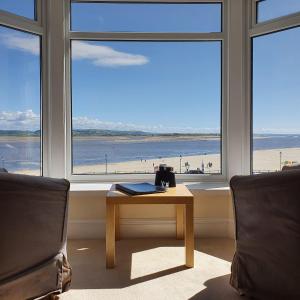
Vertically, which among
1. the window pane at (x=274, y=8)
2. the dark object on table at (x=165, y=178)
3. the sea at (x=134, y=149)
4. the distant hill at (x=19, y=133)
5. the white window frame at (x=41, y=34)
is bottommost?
the dark object on table at (x=165, y=178)

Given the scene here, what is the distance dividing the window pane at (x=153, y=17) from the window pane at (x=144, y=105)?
0.14 meters

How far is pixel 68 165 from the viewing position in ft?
10.0

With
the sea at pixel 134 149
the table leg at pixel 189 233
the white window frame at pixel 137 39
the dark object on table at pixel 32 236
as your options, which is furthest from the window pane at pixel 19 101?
the table leg at pixel 189 233

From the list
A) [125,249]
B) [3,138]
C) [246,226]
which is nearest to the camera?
[246,226]

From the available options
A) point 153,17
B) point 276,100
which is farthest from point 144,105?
point 276,100

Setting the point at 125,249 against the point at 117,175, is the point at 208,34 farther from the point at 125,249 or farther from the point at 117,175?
the point at 125,249

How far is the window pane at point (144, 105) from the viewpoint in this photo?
3.09 meters

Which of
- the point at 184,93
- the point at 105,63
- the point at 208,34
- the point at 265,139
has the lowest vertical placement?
the point at 265,139

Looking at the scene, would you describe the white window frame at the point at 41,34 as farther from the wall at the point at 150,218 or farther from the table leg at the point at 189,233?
the table leg at the point at 189,233

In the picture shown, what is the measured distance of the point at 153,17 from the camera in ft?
9.99

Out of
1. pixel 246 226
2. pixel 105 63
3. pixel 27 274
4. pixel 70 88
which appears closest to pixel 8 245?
pixel 27 274

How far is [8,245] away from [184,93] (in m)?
2.12

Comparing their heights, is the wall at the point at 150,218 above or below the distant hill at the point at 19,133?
below

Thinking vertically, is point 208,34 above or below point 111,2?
below
